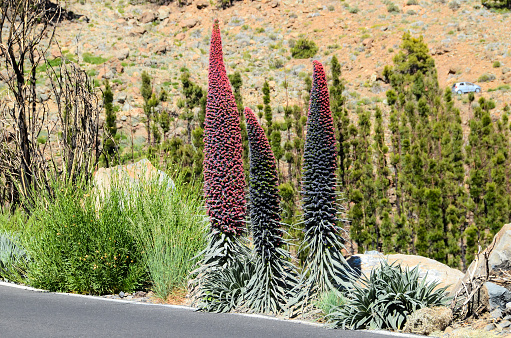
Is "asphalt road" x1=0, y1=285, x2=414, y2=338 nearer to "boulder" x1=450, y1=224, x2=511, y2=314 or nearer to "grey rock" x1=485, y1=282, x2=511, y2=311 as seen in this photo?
"boulder" x1=450, y1=224, x2=511, y2=314

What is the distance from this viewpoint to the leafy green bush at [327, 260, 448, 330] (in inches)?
209

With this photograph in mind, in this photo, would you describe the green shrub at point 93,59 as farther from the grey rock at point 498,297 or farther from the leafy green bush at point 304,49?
the grey rock at point 498,297

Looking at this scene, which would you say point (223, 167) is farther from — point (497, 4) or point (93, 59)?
point (497, 4)

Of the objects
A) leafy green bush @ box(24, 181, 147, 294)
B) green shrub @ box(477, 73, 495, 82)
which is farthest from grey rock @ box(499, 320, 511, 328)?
green shrub @ box(477, 73, 495, 82)

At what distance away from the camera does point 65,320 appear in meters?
5.88

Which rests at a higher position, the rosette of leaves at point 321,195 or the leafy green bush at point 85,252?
the rosette of leaves at point 321,195

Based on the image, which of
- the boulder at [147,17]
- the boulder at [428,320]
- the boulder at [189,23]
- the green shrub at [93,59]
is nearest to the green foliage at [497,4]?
the boulder at [189,23]

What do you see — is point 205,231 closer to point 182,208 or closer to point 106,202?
point 182,208

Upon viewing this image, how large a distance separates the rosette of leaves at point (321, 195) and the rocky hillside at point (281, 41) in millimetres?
24730

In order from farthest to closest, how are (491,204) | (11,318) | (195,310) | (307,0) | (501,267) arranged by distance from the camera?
1. (307,0)
2. (491,204)
3. (195,310)
4. (11,318)
5. (501,267)

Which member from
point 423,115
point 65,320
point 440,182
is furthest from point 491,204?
point 65,320

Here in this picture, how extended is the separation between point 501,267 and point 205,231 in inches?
180

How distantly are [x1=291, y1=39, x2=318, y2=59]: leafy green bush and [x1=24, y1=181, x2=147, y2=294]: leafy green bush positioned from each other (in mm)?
36977

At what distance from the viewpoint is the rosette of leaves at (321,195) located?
605 cm
